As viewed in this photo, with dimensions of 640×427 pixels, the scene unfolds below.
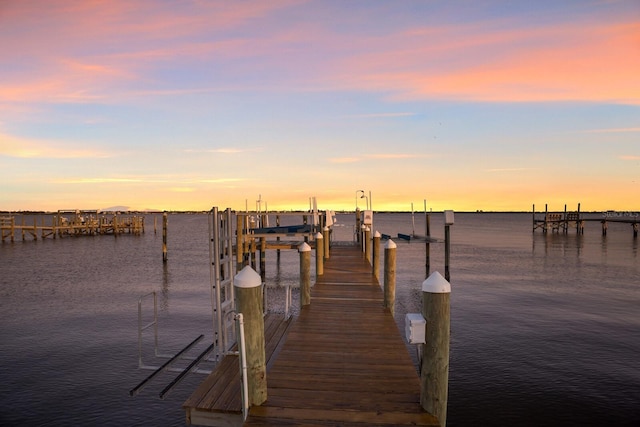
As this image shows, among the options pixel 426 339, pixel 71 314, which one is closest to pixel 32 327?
pixel 71 314

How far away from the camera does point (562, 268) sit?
125 feet

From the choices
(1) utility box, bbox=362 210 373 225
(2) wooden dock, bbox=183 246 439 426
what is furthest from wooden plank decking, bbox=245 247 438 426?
(1) utility box, bbox=362 210 373 225

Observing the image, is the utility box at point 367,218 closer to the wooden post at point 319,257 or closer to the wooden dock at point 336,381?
the wooden post at point 319,257

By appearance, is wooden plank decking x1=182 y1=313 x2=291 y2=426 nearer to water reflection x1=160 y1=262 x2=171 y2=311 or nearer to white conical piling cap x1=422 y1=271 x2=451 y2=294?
white conical piling cap x1=422 y1=271 x2=451 y2=294

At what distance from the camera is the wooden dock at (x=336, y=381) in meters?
5.45

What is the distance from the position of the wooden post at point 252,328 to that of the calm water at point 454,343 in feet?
21.9

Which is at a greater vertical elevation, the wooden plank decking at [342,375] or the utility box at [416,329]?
the utility box at [416,329]

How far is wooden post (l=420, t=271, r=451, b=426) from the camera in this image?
5.36 meters

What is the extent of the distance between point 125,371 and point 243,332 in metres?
10.4

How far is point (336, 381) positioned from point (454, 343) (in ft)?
38.9

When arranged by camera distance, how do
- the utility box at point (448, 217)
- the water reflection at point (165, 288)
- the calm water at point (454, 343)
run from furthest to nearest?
the utility box at point (448, 217)
the water reflection at point (165, 288)
the calm water at point (454, 343)

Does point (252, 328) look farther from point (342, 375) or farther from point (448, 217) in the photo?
point (448, 217)

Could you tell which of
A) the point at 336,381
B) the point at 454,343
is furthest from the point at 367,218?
the point at 336,381

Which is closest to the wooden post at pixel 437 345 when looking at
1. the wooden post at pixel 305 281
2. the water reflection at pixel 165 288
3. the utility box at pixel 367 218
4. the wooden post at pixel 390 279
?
the wooden post at pixel 390 279
